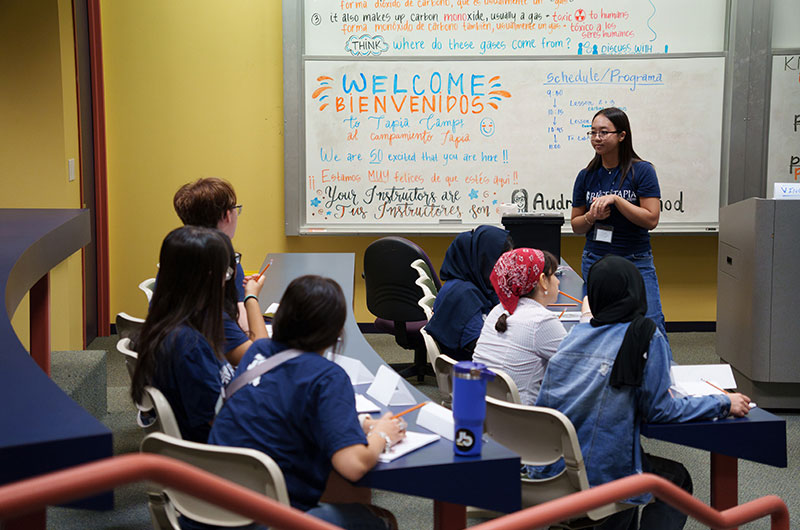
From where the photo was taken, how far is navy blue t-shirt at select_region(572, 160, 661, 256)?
4.00 m

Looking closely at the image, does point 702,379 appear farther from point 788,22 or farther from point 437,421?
point 788,22

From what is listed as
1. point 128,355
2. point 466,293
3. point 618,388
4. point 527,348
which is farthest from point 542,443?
point 128,355

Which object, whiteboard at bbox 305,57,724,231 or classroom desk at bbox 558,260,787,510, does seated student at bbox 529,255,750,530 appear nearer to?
classroom desk at bbox 558,260,787,510

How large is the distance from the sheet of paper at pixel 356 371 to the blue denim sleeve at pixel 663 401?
78 centimetres

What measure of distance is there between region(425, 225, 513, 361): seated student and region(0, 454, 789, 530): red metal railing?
1677mm

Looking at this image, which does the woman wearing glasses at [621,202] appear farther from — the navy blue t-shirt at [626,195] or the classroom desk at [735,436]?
the classroom desk at [735,436]

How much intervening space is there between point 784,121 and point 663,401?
414 centimetres

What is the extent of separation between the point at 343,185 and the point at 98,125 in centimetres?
168

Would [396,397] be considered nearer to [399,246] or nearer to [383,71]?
[399,246]

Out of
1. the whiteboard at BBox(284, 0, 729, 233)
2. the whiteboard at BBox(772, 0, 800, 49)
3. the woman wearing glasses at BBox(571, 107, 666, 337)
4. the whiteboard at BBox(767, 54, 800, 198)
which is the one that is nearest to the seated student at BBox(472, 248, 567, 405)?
the woman wearing glasses at BBox(571, 107, 666, 337)

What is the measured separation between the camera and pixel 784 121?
582 centimetres

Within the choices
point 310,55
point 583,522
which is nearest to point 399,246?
point 310,55

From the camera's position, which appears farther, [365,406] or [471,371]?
[365,406]

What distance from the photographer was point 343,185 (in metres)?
5.97
